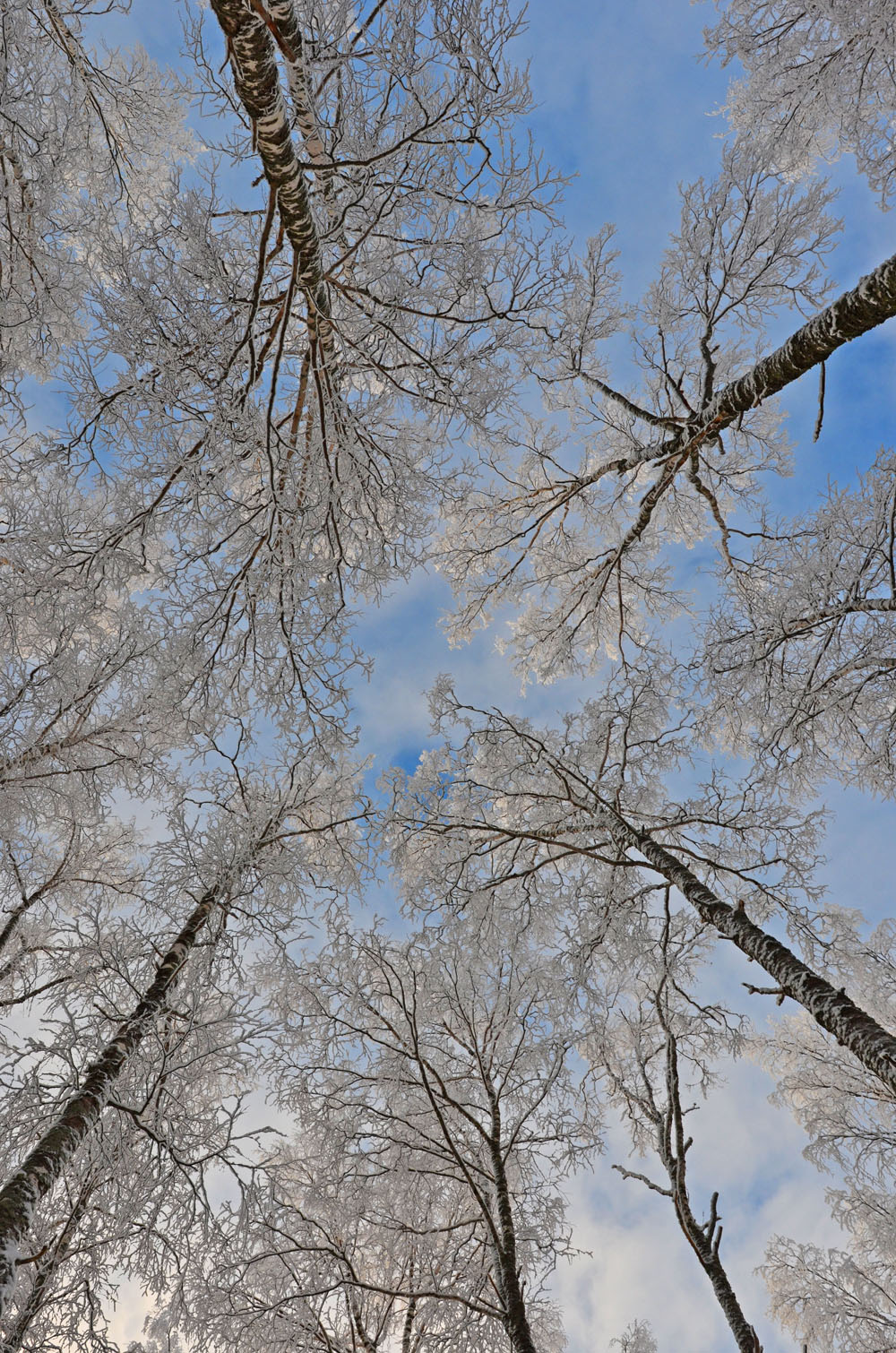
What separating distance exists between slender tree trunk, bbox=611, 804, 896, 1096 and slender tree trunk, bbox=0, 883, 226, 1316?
3.34 meters

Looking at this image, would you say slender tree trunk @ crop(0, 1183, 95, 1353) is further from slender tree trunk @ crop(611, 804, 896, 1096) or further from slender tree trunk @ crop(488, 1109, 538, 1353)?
slender tree trunk @ crop(611, 804, 896, 1096)

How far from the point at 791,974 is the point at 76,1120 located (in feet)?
13.2

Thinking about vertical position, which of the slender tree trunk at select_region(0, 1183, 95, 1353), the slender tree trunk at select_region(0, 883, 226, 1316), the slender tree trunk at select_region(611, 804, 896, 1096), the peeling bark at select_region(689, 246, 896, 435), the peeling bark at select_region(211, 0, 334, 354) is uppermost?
the peeling bark at select_region(689, 246, 896, 435)

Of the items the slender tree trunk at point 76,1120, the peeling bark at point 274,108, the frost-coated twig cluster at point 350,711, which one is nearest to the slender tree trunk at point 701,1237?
the frost-coated twig cluster at point 350,711

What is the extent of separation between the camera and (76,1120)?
12.4 feet

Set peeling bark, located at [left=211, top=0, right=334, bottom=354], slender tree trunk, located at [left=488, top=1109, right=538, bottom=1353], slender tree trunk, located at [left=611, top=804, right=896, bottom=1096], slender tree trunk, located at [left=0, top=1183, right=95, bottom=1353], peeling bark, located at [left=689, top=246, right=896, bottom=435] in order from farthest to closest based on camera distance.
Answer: slender tree trunk, located at [left=0, top=1183, right=95, bottom=1353], slender tree trunk, located at [left=488, top=1109, right=538, bottom=1353], peeling bark, located at [left=689, top=246, right=896, bottom=435], slender tree trunk, located at [left=611, top=804, right=896, bottom=1096], peeling bark, located at [left=211, top=0, right=334, bottom=354]

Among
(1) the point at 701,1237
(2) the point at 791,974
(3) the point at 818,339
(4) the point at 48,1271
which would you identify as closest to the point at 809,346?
(3) the point at 818,339

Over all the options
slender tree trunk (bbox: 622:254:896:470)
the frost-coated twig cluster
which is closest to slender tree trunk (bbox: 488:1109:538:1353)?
the frost-coated twig cluster

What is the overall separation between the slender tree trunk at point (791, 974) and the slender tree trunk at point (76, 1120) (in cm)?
334

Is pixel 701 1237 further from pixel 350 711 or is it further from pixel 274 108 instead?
pixel 274 108

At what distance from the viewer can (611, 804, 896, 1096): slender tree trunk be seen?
10.2 feet

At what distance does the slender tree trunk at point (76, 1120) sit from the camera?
3.19 m

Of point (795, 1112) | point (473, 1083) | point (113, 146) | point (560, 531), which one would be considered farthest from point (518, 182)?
point (795, 1112)

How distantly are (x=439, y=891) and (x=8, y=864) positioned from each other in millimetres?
3875
